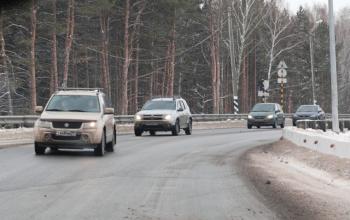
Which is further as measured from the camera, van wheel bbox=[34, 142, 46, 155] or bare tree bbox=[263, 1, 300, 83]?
bare tree bbox=[263, 1, 300, 83]

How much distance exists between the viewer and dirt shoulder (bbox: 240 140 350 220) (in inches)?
352

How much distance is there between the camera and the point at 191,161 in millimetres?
15984

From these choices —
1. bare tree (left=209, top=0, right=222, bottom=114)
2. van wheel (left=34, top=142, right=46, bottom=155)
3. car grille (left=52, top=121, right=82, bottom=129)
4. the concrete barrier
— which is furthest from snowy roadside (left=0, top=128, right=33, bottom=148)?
bare tree (left=209, top=0, right=222, bottom=114)

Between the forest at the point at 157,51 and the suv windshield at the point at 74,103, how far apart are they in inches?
241

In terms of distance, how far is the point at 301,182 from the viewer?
1202cm

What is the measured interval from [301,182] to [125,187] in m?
3.29

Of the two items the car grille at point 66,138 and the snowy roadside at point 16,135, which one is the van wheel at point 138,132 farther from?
the car grille at point 66,138

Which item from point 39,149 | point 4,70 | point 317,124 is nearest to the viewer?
point 39,149

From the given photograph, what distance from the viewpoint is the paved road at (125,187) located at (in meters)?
8.59

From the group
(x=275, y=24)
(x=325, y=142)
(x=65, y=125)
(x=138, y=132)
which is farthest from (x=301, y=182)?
(x=275, y=24)

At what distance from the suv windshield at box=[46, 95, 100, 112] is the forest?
6129 millimetres

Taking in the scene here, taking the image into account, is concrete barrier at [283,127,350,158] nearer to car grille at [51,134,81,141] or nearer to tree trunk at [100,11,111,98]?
car grille at [51,134,81,141]

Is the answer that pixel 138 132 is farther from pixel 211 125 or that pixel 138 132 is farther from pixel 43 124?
pixel 211 125

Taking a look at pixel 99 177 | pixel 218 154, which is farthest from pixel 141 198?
pixel 218 154
